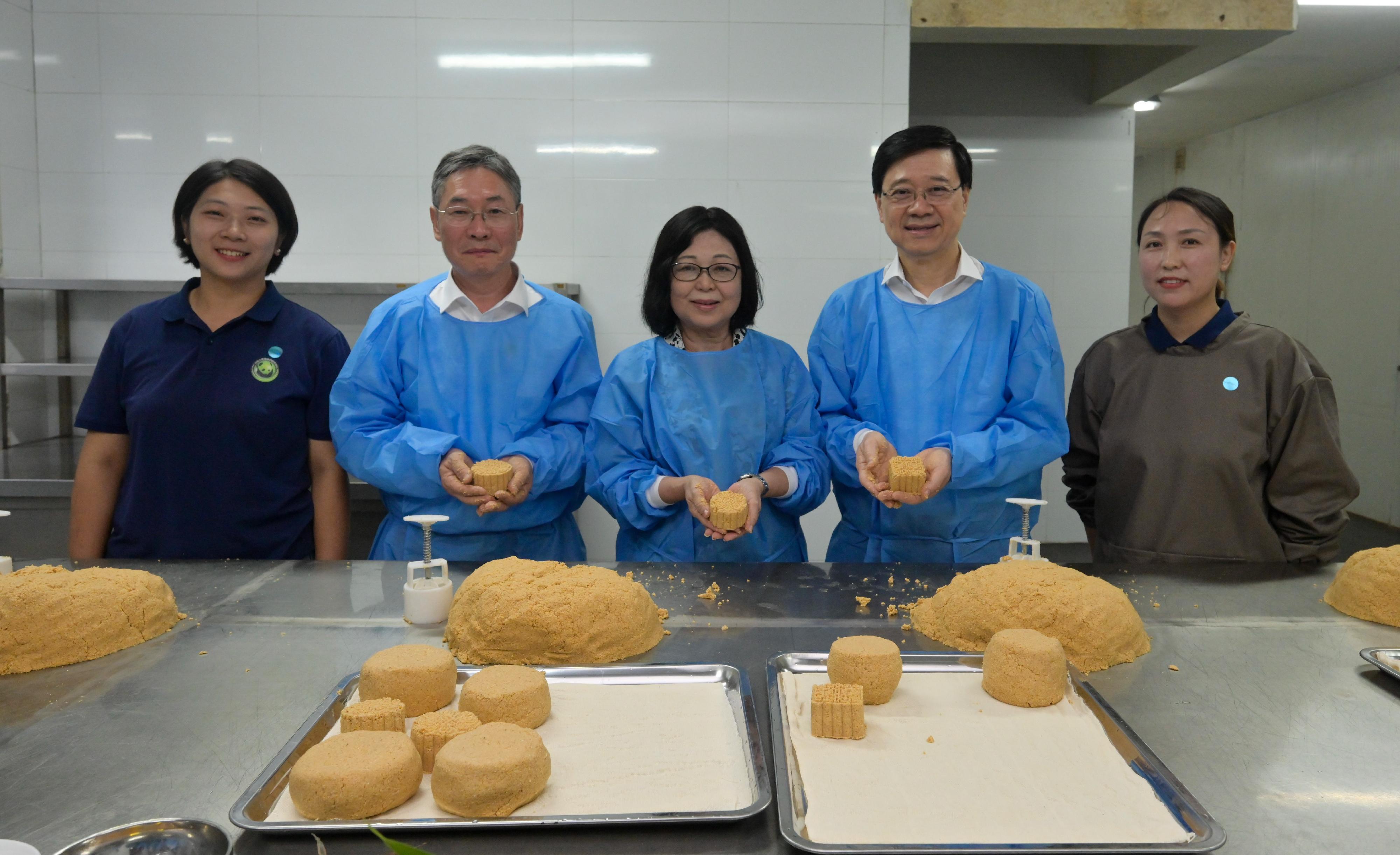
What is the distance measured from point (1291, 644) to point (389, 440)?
193cm

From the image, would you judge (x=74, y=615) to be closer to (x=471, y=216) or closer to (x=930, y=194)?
(x=471, y=216)

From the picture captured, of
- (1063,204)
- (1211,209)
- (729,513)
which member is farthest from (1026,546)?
(1063,204)

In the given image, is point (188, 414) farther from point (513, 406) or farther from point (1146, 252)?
point (1146, 252)

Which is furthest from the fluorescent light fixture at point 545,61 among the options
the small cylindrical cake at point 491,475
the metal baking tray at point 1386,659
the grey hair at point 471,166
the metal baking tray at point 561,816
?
the metal baking tray at point 1386,659

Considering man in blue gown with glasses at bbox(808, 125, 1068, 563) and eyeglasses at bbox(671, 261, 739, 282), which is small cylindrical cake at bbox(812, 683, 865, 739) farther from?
eyeglasses at bbox(671, 261, 739, 282)

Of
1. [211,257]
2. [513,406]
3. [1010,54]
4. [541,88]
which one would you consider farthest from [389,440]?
[1010,54]

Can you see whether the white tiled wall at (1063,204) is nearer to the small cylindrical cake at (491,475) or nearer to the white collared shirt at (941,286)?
the white collared shirt at (941,286)

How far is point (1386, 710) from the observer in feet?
4.24

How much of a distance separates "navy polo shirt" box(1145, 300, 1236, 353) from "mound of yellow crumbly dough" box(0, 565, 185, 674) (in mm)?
2395

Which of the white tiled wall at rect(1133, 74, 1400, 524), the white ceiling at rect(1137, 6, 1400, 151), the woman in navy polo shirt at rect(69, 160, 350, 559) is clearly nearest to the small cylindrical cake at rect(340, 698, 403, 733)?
the woman in navy polo shirt at rect(69, 160, 350, 559)

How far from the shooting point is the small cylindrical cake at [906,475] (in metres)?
1.97

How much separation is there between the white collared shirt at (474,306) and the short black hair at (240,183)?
432 millimetres

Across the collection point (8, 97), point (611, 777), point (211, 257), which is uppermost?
point (8, 97)

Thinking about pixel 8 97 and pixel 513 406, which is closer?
pixel 513 406
